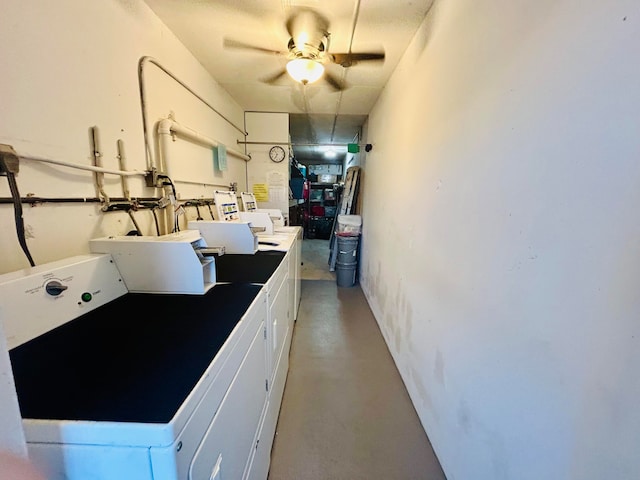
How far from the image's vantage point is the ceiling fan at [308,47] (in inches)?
70.8

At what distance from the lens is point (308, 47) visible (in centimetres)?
193

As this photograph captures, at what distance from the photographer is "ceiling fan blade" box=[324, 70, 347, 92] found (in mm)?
2705

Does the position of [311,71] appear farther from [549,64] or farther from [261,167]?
[261,167]

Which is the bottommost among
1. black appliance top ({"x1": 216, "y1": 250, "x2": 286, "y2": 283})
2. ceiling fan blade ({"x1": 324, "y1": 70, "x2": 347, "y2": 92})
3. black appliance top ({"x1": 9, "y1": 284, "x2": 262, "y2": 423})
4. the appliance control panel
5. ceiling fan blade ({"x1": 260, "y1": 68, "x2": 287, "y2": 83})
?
black appliance top ({"x1": 9, "y1": 284, "x2": 262, "y2": 423})

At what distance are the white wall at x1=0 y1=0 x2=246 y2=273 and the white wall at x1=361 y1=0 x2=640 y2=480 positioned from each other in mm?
1814

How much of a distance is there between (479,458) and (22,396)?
145 cm

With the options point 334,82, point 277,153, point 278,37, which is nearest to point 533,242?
point 278,37

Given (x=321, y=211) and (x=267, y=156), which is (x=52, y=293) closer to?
(x=267, y=156)

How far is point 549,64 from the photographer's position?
2.56ft

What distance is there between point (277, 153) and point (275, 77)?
1392 mm

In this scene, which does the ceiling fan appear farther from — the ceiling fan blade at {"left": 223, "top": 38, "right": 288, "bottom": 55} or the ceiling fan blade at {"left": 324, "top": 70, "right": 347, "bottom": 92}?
the ceiling fan blade at {"left": 324, "top": 70, "right": 347, "bottom": 92}

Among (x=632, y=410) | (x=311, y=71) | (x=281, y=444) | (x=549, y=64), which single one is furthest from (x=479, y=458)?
(x=311, y=71)

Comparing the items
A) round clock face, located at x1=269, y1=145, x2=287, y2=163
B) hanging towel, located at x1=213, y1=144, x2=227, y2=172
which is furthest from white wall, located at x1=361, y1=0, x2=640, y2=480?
round clock face, located at x1=269, y1=145, x2=287, y2=163

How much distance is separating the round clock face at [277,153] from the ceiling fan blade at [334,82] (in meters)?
1.32
